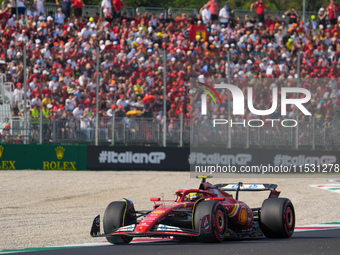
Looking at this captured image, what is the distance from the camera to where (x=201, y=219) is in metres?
8.53

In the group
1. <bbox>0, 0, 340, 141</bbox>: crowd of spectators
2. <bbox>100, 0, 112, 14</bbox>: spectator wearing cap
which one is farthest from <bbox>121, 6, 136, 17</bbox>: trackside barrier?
<bbox>100, 0, 112, 14</bbox>: spectator wearing cap

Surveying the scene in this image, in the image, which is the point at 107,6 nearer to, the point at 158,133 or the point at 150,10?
the point at 150,10

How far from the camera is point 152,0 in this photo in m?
41.4

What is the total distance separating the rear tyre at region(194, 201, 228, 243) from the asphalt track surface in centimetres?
10

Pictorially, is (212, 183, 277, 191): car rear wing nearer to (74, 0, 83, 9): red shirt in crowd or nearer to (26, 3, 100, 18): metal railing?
(74, 0, 83, 9): red shirt in crowd

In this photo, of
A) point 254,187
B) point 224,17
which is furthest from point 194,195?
point 224,17

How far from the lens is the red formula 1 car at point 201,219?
8.57m

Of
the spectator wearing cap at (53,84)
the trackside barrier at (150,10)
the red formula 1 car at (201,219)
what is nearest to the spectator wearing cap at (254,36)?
the trackside barrier at (150,10)

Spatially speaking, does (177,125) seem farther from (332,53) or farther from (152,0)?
(152,0)

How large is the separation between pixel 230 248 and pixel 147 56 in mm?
14577

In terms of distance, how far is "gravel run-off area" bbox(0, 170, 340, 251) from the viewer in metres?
11.0

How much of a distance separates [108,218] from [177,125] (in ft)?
40.9

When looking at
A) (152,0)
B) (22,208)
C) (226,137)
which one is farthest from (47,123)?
(152,0)

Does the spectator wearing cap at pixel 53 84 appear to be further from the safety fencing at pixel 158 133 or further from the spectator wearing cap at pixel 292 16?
the spectator wearing cap at pixel 292 16
